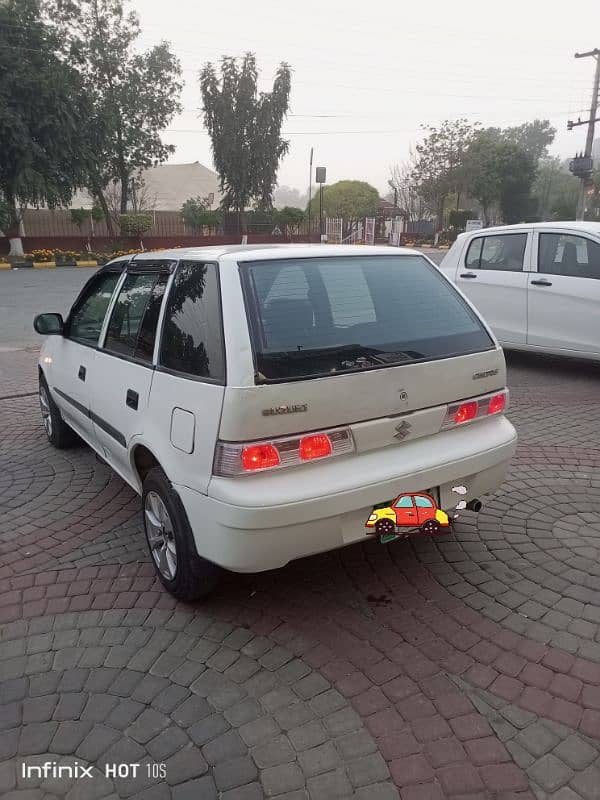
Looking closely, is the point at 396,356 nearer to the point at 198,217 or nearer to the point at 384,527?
the point at 384,527

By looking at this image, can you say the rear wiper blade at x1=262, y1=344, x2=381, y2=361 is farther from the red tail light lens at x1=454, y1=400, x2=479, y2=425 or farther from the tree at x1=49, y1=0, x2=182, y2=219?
the tree at x1=49, y1=0, x2=182, y2=219

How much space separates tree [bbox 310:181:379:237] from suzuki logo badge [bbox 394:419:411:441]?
49997mm

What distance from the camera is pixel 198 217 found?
39.3 metres

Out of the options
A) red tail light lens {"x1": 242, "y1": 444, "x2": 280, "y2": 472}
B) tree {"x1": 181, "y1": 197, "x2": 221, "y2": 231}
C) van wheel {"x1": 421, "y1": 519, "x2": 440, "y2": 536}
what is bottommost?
van wheel {"x1": 421, "y1": 519, "x2": 440, "y2": 536}

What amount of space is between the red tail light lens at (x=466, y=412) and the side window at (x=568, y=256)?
4.66 meters

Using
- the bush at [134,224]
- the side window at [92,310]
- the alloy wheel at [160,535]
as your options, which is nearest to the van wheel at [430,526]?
the alloy wheel at [160,535]

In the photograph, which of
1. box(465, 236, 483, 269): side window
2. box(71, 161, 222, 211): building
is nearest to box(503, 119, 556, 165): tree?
box(71, 161, 222, 211): building

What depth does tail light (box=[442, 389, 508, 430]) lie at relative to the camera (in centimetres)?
301

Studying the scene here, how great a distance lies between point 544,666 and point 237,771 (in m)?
1.31

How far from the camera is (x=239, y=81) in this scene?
4147 cm

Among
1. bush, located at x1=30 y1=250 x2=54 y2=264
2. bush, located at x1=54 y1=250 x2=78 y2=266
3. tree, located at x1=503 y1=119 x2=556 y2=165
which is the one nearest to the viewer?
bush, located at x1=30 y1=250 x2=54 y2=264

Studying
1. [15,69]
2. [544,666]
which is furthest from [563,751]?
[15,69]

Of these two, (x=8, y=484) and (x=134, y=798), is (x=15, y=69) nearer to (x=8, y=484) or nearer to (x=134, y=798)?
Answer: (x=8, y=484)

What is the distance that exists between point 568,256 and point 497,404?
4.70 m
